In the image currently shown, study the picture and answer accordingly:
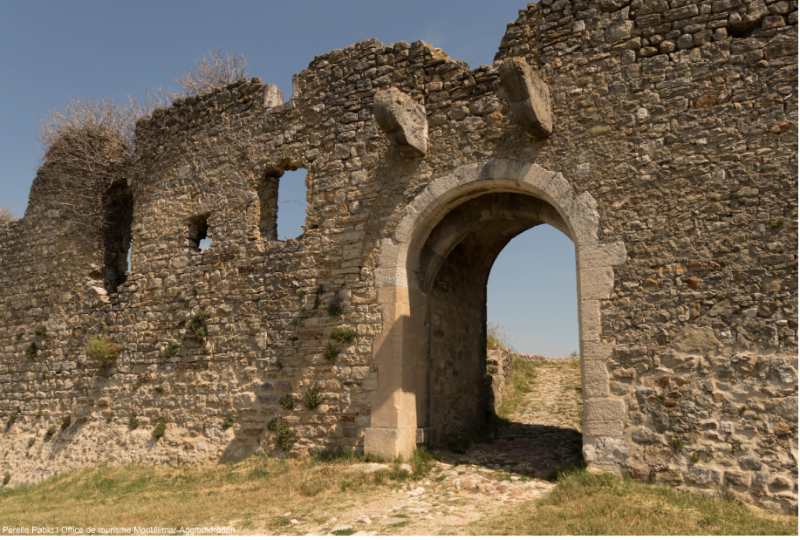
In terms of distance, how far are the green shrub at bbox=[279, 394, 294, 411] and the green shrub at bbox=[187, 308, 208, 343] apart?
1626mm

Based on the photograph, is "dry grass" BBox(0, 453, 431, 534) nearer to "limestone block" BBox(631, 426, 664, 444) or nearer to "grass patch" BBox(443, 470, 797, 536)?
"grass patch" BBox(443, 470, 797, 536)

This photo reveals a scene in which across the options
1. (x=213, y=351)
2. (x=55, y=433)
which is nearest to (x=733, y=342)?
(x=213, y=351)

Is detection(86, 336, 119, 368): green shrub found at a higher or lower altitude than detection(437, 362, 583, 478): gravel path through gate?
higher

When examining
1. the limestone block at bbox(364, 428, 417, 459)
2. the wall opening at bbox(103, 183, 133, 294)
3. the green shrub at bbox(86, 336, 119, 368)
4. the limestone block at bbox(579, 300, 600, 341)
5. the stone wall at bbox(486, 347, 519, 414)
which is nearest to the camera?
the limestone block at bbox(579, 300, 600, 341)

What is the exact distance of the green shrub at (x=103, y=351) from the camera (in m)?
8.88

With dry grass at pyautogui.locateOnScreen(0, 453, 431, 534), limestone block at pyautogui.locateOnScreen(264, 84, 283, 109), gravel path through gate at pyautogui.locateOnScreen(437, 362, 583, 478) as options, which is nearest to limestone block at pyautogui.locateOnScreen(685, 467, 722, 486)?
gravel path through gate at pyautogui.locateOnScreen(437, 362, 583, 478)

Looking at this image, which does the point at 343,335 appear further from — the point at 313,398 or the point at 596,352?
the point at 596,352

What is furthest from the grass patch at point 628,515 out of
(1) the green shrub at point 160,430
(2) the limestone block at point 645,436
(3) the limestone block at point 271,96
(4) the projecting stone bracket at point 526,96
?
(3) the limestone block at point 271,96

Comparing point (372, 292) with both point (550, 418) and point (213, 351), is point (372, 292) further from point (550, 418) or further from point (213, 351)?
point (550, 418)

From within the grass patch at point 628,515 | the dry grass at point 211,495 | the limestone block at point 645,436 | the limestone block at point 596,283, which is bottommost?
the dry grass at point 211,495

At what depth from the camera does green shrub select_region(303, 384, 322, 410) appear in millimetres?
7258

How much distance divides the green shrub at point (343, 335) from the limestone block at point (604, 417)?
9.22ft

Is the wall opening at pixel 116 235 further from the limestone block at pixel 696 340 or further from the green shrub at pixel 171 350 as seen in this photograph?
the limestone block at pixel 696 340

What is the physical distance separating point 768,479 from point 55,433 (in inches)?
369
